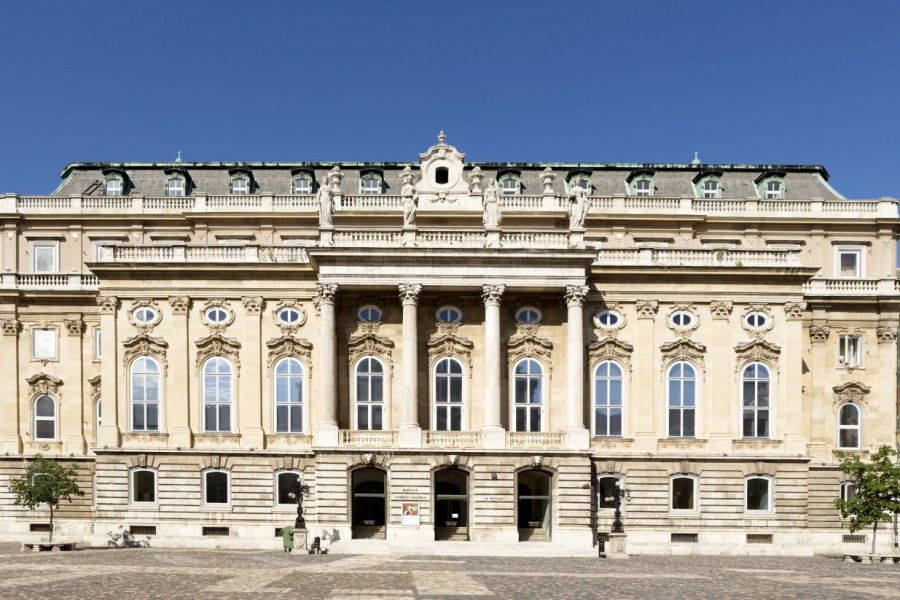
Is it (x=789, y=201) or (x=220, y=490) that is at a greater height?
(x=789, y=201)

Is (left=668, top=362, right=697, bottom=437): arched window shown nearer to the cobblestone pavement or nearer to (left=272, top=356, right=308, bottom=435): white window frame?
the cobblestone pavement

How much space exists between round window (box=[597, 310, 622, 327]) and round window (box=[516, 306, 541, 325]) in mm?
3417

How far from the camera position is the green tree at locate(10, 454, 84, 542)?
41969mm

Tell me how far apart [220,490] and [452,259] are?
1766 centimetres

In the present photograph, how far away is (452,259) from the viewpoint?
138ft

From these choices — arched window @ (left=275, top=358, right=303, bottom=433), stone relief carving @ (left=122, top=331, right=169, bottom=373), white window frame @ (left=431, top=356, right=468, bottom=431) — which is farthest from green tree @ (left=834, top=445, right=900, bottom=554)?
stone relief carving @ (left=122, top=331, right=169, bottom=373)

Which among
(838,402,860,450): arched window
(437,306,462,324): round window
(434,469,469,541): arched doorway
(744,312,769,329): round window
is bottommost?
(434,469,469,541): arched doorway

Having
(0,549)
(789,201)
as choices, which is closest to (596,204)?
(789,201)

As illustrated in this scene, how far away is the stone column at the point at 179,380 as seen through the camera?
142 feet

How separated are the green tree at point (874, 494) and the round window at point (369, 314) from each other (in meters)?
25.7

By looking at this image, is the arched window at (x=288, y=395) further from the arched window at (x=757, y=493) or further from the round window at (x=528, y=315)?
the arched window at (x=757, y=493)

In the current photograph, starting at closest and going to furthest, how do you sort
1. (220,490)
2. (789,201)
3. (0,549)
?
(0,549) → (220,490) → (789,201)

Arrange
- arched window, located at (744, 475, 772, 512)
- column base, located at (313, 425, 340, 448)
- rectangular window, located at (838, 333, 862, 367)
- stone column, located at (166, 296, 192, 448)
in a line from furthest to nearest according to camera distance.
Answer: rectangular window, located at (838, 333, 862, 367)
stone column, located at (166, 296, 192, 448)
arched window, located at (744, 475, 772, 512)
column base, located at (313, 425, 340, 448)

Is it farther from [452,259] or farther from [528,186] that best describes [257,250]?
[528,186]
